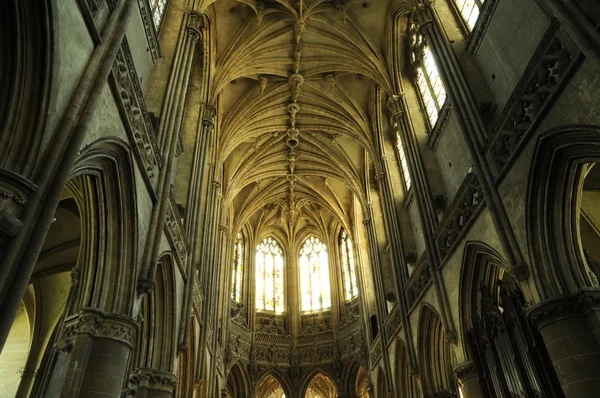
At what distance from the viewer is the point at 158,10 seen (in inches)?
500

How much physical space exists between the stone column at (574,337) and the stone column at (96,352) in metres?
6.47

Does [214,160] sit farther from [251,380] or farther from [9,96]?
[9,96]

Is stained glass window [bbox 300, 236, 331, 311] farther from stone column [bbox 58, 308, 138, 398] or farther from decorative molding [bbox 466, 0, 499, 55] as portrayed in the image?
stone column [bbox 58, 308, 138, 398]

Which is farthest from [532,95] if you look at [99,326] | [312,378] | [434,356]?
[312,378]

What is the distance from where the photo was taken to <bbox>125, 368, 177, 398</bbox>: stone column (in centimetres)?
1006

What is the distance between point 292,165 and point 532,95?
17466 millimetres

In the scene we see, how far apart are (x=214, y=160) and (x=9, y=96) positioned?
14.1 metres

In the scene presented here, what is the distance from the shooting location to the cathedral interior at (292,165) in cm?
652

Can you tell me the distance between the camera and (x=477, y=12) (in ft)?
40.8

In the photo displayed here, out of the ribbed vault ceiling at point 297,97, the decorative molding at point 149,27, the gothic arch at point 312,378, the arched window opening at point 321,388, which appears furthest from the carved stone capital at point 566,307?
the arched window opening at point 321,388

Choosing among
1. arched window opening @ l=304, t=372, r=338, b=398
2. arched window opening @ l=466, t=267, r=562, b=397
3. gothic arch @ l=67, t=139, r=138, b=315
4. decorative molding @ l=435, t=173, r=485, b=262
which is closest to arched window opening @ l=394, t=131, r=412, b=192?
decorative molding @ l=435, t=173, r=485, b=262

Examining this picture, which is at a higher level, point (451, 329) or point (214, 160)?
point (214, 160)

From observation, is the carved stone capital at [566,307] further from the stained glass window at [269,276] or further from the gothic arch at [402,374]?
the stained glass window at [269,276]

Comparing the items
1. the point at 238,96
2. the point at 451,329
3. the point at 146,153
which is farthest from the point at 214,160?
the point at 451,329
